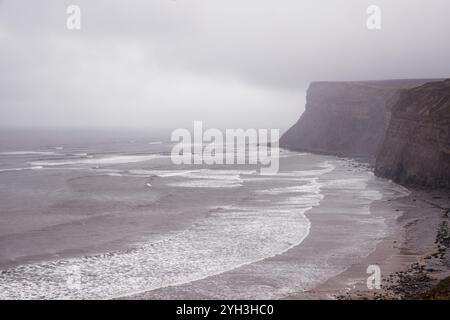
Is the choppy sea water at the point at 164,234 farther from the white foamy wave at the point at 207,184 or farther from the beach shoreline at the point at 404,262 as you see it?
the beach shoreline at the point at 404,262

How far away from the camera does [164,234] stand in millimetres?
29422

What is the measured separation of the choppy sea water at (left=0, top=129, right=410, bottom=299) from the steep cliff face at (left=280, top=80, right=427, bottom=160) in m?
46.5

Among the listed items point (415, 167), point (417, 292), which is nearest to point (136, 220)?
point (417, 292)

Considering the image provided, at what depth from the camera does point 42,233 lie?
29.6 metres

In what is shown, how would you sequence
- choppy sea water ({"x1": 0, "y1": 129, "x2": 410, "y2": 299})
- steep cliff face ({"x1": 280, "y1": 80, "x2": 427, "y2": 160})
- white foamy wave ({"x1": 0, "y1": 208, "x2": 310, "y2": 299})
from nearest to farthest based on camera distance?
white foamy wave ({"x1": 0, "y1": 208, "x2": 310, "y2": 299}) < choppy sea water ({"x1": 0, "y1": 129, "x2": 410, "y2": 299}) < steep cliff face ({"x1": 280, "y1": 80, "x2": 427, "y2": 160})

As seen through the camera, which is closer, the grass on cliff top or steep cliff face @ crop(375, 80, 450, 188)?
the grass on cliff top

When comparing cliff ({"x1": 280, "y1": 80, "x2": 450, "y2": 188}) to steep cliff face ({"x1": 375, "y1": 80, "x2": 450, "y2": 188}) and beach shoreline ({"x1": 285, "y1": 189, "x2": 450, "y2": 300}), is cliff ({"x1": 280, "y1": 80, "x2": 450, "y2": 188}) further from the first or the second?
beach shoreline ({"x1": 285, "y1": 189, "x2": 450, "y2": 300})

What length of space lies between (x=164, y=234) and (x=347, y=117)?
3425 inches

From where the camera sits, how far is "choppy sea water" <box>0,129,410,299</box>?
19844 millimetres

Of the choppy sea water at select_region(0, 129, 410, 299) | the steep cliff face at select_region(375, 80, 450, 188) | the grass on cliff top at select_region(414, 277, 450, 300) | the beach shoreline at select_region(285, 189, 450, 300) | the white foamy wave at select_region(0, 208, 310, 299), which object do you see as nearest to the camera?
the grass on cliff top at select_region(414, 277, 450, 300)

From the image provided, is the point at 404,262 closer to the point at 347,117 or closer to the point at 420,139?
the point at 420,139

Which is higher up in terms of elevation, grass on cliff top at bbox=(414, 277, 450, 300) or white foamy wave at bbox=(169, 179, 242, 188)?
grass on cliff top at bbox=(414, 277, 450, 300)

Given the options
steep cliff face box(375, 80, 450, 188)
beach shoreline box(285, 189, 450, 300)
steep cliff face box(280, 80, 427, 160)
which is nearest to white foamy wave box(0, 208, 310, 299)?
beach shoreline box(285, 189, 450, 300)

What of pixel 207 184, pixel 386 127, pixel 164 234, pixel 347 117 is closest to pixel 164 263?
pixel 164 234
